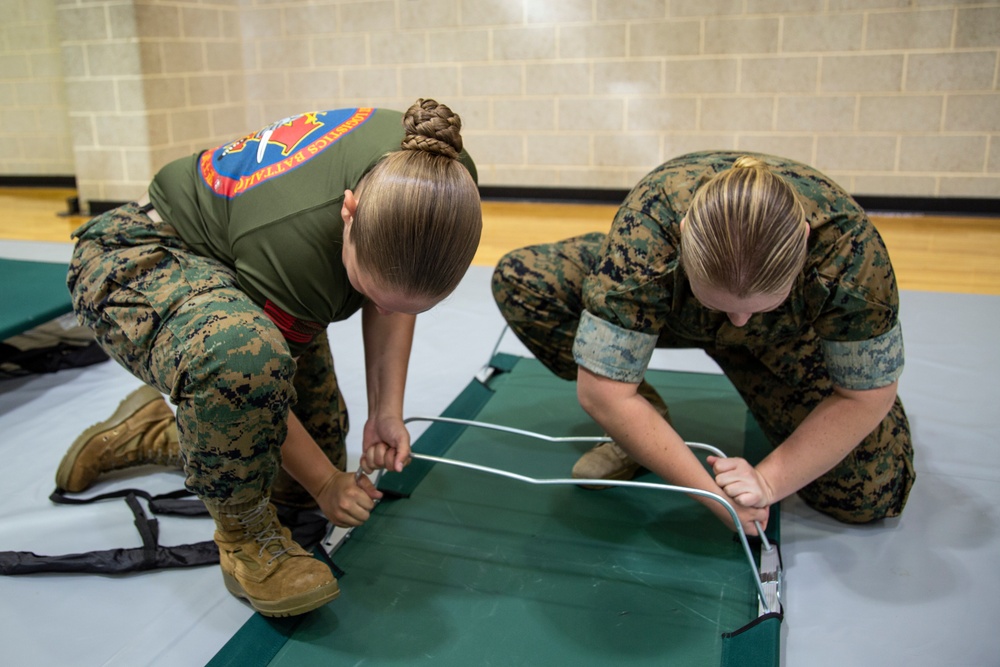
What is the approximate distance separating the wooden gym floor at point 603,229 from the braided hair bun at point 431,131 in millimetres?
2311

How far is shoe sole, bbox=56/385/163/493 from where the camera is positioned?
176 centimetres

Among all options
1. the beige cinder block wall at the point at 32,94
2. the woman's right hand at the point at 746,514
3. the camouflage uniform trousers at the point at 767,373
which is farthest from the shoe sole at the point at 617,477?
the beige cinder block wall at the point at 32,94

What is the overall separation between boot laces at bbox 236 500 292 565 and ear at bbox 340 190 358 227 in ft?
1.60

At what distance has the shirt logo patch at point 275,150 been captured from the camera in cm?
137

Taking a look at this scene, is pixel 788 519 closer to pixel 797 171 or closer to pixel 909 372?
pixel 797 171

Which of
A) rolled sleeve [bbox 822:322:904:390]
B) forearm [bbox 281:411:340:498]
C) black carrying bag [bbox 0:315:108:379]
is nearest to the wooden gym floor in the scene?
black carrying bag [bbox 0:315:108:379]

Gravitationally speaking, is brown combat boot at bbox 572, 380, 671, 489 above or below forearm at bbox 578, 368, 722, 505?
below

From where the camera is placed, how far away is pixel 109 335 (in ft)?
4.58

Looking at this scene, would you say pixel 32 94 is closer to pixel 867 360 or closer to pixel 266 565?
pixel 266 565

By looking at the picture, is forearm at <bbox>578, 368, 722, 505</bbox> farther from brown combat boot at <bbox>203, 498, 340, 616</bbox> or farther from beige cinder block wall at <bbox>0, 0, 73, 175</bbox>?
beige cinder block wall at <bbox>0, 0, 73, 175</bbox>

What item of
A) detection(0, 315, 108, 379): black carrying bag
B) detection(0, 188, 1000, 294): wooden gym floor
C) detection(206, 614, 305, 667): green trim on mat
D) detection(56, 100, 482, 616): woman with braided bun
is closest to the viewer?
detection(56, 100, 482, 616): woman with braided bun

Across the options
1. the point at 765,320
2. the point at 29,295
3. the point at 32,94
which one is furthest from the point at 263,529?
the point at 32,94

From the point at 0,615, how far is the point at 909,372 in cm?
214

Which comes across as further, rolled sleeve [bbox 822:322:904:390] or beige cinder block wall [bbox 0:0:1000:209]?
beige cinder block wall [bbox 0:0:1000:209]
